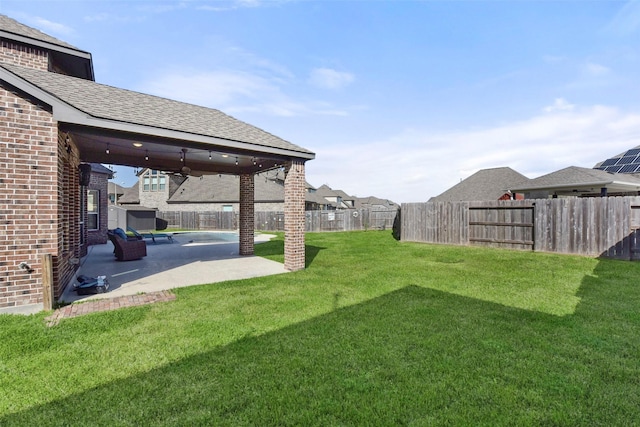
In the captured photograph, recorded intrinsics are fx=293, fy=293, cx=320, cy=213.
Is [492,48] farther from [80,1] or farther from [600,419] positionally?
[80,1]

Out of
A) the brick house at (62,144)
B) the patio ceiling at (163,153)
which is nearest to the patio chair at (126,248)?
the brick house at (62,144)

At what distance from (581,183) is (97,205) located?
24848 millimetres

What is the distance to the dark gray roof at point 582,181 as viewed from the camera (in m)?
14.6

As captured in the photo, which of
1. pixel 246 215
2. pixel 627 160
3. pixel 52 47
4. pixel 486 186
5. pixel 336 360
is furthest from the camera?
pixel 486 186

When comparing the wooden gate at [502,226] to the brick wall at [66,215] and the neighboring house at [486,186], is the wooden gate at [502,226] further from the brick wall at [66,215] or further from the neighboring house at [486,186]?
the brick wall at [66,215]

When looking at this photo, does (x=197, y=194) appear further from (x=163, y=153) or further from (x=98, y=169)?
(x=163, y=153)

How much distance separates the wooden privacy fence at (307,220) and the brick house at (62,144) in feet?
53.6

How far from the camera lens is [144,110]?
723 cm

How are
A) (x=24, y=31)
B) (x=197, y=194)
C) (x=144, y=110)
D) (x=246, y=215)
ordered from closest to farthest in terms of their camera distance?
(x=144, y=110) < (x=24, y=31) < (x=246, y=215) < (x=197, y=194)

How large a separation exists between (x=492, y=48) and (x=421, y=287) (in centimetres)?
1026

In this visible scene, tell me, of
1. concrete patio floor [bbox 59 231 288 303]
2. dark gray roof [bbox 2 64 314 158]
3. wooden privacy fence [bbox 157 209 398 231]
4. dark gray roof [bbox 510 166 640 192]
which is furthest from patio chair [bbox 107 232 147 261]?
dark gray roof [bbox 510 166 640 192]

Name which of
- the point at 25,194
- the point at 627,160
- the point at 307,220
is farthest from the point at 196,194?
the point at 627,160

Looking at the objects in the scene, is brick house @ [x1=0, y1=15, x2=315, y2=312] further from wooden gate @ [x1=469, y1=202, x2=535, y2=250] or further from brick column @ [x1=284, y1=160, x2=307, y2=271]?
wooden gate @ [x1=469, y1=202, x2=535, y2=250]

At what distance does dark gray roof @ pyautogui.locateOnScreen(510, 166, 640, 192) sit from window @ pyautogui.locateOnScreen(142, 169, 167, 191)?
35.5 m
